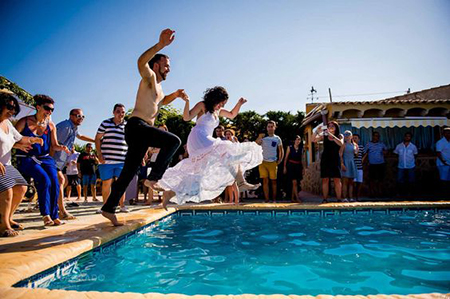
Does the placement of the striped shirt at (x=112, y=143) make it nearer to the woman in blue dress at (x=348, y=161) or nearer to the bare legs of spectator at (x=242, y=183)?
the bare legs of spectator at (x=242, y=183)

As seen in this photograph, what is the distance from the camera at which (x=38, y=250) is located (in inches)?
101

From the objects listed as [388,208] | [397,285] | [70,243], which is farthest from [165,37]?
[388,208]

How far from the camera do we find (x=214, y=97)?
14.0 feet

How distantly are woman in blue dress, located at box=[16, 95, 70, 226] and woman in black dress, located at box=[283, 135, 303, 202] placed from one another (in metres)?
6.00

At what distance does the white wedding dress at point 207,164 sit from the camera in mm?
3932

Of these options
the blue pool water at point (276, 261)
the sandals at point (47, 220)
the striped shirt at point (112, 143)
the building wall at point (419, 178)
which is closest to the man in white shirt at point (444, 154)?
the building wall at point (419, 178)

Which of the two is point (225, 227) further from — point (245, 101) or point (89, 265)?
point (89, 265)

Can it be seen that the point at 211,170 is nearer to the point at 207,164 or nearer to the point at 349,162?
the point at 207,164

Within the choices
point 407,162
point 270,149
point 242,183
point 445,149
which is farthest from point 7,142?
point 445,149

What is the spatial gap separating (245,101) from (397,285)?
3.16m

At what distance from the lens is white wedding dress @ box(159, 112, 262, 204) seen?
3932mm

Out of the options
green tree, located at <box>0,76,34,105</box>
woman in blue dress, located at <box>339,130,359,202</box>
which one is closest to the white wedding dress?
woman in blue dress, located at <box>339,130,359,202</box>

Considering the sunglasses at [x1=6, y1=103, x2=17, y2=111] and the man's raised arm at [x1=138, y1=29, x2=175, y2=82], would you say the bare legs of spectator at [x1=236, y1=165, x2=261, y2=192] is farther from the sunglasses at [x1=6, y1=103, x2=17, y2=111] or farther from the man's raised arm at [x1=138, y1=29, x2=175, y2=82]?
the sunglasses at [x1=6, y1=103, x2=17, y2=111]

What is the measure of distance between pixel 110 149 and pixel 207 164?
2.45 meters
